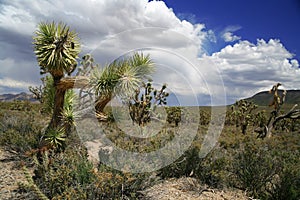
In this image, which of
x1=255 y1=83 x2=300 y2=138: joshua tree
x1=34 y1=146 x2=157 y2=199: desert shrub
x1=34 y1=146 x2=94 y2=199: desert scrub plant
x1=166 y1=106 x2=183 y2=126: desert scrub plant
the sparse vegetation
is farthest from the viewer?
x1=166 y1=106 x2=183 y2=126: desert scrub plant

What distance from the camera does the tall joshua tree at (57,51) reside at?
17.1 feet

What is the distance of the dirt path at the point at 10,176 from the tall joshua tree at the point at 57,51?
4.81 feet

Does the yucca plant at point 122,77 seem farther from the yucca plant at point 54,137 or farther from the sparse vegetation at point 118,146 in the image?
the yucca plant at point 54,137

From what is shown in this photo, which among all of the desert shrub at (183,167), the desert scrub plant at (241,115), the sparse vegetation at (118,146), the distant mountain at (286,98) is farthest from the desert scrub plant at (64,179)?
A: the distant mountain at (286,98)

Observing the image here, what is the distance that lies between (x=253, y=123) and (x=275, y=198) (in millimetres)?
23601

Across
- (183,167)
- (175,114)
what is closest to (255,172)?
(183,167)

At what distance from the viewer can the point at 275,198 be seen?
445 centimetres

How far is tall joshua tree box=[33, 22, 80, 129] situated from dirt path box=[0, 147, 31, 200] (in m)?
1.47

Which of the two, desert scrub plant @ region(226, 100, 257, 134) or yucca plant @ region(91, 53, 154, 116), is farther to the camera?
desert scrub plant @ region(226, 100, 257, 134)

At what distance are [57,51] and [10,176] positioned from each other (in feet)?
8.71

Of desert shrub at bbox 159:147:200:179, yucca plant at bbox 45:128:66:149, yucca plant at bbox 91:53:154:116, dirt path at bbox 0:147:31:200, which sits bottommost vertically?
dirt path at bbox 0:147:31:200

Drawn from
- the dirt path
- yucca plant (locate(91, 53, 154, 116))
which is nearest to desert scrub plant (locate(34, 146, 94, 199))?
the dirt path

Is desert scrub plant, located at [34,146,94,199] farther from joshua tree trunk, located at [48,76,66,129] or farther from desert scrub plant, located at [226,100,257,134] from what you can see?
desert scrub plant, located at [226,100,257,134]

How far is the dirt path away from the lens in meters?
4.18
